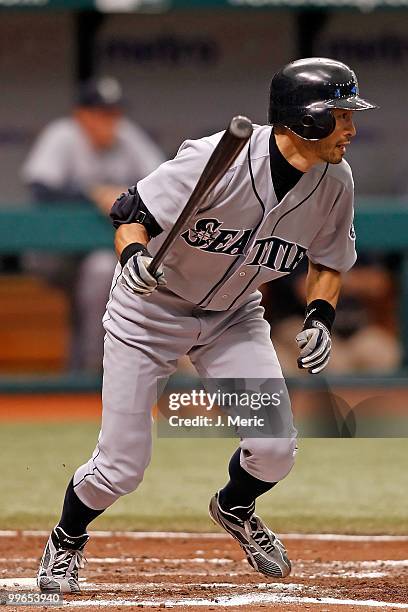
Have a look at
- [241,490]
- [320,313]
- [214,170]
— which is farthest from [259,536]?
[214,170]

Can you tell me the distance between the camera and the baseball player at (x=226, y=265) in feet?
12.8

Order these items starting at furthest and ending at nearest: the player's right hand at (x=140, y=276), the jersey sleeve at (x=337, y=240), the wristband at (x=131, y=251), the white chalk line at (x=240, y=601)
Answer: the jersey sleeve at (x=337, y=240), the white chalk line at (x=240, y=601), the wristband at (x=131, y=251), the player's right hand at (x=140, y=276)

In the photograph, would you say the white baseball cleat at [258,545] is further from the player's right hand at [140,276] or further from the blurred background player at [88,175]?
the blurred background player at [88,175]

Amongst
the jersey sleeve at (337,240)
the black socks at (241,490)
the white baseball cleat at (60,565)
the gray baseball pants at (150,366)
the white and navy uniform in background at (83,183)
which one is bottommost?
the white and navy uniform in background at (83,183)

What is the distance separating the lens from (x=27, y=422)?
7.93 m

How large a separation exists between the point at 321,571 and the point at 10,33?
247 inches

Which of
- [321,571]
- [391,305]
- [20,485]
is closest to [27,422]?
[20,485]

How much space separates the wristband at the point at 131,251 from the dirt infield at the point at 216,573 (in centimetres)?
98

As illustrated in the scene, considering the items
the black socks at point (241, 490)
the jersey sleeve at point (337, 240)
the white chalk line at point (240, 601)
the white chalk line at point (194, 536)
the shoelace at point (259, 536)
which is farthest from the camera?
Result: the white chalk line at point (194, 536)

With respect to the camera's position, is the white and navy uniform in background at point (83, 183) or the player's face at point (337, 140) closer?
the player's face at point (337, 140)

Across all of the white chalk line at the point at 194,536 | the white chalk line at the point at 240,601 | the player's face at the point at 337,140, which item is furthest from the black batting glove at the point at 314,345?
the white chalk line at the point at 194,536

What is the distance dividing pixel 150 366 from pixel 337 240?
70cm

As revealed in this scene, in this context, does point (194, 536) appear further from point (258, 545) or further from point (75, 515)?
point (75, 515)

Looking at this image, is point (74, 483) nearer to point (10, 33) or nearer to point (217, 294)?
point (217, 294)
